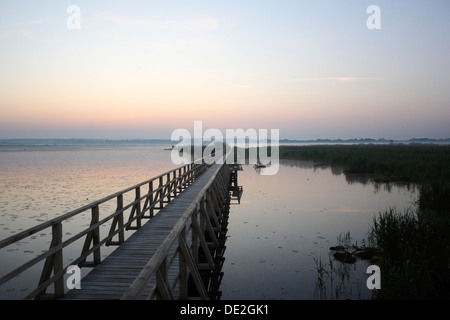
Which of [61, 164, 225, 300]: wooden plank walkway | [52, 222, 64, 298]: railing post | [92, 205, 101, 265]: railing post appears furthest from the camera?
[92, 205, 101, 265]: railing post

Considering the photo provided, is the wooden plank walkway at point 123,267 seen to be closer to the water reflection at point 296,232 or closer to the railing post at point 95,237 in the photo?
the railing post at point 95,237

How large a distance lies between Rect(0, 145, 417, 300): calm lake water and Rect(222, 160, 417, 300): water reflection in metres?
0.02

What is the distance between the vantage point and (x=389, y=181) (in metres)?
24.4

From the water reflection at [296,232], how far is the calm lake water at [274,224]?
23 mm

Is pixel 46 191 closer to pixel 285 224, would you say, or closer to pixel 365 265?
pixel 285 224

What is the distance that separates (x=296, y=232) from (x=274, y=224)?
4.53ft

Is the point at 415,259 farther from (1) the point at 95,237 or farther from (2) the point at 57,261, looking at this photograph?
(2) the point at 57,261

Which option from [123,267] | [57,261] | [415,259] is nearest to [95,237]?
[123,267]

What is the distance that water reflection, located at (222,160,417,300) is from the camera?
7938mm

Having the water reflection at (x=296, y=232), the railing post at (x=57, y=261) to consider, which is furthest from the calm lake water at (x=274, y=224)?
the railing post at (x=57, y=261)

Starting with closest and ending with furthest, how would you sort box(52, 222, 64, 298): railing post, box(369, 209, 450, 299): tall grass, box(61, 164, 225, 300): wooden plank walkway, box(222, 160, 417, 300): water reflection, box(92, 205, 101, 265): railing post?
box(52, 222, 64, 298): railing post, box(61, 164, 225, 300): wooden plank walkway, box(369, 209, 450, 299): tall grass, box(92, 205, 101, 265): railing post, box(222, 160, 417, 300): water reflection

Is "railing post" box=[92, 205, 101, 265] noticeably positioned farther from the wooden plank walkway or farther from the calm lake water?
the calm lake water

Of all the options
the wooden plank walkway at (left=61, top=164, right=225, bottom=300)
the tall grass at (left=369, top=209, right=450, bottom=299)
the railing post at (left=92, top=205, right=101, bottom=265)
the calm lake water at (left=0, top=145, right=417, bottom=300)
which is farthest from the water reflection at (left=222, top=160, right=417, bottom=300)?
the railing post at (left=92, top=205, right=101, bottom=265)

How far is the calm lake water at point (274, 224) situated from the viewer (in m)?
7.99
